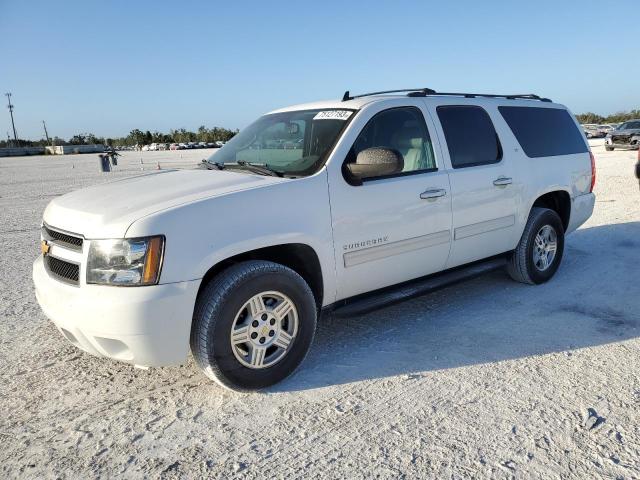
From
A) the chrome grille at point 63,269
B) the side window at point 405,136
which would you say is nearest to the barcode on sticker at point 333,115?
the side window at point 405,136

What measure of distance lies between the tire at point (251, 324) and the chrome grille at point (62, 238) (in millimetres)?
794

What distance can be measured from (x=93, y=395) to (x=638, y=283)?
200 inches

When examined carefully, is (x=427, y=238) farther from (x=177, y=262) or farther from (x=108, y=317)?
(x=108, y=317)

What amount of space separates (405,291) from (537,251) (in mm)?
2033

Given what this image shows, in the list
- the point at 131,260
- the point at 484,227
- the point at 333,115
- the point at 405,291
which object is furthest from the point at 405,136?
the point at 131,260

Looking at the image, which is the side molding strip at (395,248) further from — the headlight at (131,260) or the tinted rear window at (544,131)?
the tinted rear window at (544,131)

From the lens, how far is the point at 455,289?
531cm

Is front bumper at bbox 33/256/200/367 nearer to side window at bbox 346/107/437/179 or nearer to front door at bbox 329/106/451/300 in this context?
front door at bbox 329/106/451/300

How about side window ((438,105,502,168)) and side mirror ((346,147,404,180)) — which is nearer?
side mirror ((346,147,404,180))

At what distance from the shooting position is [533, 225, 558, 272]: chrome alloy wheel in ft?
17.4

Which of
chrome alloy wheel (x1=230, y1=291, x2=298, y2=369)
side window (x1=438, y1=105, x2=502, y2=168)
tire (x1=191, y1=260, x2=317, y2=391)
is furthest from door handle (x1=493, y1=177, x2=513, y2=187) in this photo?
chrome alloy wheel (x1=230, y1=291, x2=298, y2=369)

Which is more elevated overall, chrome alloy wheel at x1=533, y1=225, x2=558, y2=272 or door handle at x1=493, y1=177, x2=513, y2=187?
door handle at x1=493, y1=177, x2=513, y2=187

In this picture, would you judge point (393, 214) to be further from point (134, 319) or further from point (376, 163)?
point (134, 319)

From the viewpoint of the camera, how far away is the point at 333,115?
400 cm
